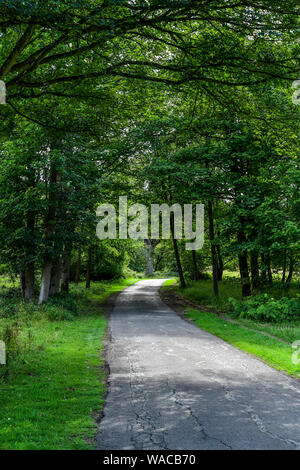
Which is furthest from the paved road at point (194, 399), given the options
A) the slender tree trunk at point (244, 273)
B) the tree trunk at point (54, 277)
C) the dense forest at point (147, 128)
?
the tree trunk at point (54, 277)

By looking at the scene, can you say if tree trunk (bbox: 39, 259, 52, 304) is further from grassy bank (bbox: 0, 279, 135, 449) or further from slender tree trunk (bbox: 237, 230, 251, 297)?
slender tree trunk (bbox: 237, 230, 251, 297)

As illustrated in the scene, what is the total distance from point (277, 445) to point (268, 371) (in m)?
4.31

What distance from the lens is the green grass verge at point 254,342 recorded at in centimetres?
995

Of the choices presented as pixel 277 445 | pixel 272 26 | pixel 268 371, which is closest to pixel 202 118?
pixel 272 26

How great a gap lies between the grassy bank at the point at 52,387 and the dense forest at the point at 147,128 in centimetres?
72

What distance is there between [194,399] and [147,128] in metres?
18.4

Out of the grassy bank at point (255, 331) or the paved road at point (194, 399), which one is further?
the grassy bank at point (255, 331)

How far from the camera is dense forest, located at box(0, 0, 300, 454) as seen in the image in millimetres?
7324

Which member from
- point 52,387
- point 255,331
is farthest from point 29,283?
point 52,387

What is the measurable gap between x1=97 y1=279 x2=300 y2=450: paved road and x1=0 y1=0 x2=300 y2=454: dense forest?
3120 mm

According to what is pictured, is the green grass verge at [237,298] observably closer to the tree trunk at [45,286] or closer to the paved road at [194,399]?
the paved road at [194,399]

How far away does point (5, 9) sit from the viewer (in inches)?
248

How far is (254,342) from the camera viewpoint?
12.7 metres
